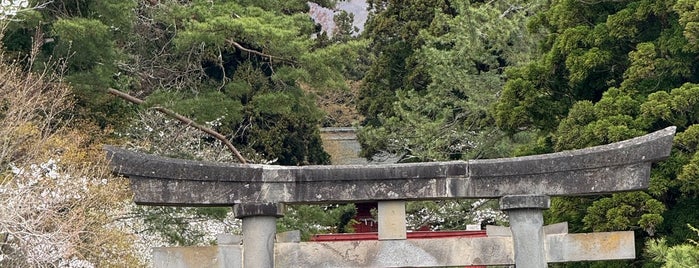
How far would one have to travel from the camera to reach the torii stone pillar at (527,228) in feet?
31.6

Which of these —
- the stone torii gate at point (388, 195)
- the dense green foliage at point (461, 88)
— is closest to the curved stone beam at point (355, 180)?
the stone torii gate at point (388, 195)

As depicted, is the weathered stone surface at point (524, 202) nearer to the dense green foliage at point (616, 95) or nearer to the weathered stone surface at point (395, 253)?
the weathered stone surface at point (395, 253)

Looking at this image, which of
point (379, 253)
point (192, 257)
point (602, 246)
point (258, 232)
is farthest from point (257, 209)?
point (602, 246)

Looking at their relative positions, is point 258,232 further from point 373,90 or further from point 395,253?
point 373,90

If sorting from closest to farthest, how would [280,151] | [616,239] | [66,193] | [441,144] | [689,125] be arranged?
[616,239]
[689,125]
[66,193]
[441,144]
[280,151]

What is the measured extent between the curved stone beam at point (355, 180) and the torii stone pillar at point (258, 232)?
0.27 ft

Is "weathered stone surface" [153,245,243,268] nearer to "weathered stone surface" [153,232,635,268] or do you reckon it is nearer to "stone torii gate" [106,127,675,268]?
"weathered stone surface" [153,232,635,268]

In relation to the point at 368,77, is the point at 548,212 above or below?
below

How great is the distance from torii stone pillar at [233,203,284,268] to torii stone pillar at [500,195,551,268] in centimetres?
205

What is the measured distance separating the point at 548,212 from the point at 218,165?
5577mm

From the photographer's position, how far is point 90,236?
15727 mm

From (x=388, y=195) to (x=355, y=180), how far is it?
12.6 inches

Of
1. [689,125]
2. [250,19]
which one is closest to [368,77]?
[250,19]

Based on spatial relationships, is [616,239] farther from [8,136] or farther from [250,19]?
[250,19]
